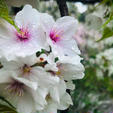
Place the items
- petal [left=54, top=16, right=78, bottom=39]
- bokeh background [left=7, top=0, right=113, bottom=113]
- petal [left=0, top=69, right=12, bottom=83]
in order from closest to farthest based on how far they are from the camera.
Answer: petal [left=0, top=69, right=12, bottom=83]
petal [left=54, top=16, right=78, bottom=39]
bokeh background [left=7, top=0, right=113, bottom=113]

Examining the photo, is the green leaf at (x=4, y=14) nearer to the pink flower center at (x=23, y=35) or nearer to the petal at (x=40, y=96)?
the pink flower center at (x=23, y=35)

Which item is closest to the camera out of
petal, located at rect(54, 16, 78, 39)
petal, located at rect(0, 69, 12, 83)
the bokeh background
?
petal, located at rect(0, 69, 12, 83)

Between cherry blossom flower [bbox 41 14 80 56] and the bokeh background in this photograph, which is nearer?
cherry blossom flower [bbox 41 14 80 56]

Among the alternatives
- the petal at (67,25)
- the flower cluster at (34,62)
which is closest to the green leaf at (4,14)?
the flower cluster at (34,62)

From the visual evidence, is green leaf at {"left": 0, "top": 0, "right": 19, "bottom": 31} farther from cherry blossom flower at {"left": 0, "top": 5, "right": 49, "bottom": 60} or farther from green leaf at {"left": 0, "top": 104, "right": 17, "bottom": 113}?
green leaf at {"left": 0, "top": 104, "right": 17, "bottom": 113}

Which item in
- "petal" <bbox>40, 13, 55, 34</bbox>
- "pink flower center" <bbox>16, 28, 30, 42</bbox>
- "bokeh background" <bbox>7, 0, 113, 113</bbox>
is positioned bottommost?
"bokeh background" <bbox>7, 0, 113, 113</bbox>

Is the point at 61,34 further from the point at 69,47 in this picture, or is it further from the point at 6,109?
the point at 6,109

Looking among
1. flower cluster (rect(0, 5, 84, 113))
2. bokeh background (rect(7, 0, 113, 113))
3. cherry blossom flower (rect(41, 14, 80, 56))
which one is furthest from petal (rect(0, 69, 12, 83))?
bokeh background (rect(7, 0, 113, 113))

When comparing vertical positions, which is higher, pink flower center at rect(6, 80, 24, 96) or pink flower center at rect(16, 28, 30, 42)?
pink flower center at rect(16, 28, 30, 42)

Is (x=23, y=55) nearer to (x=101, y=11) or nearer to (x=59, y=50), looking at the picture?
(x=59, y=50)
